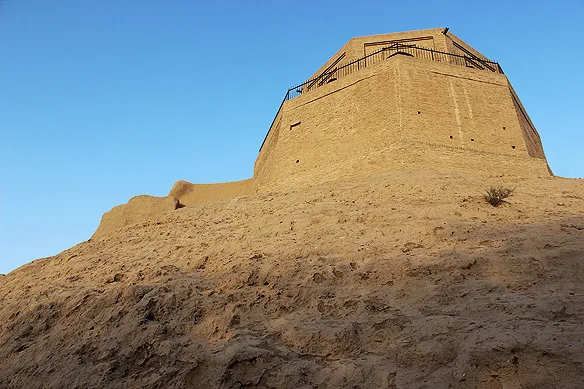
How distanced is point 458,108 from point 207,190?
10.6 metres

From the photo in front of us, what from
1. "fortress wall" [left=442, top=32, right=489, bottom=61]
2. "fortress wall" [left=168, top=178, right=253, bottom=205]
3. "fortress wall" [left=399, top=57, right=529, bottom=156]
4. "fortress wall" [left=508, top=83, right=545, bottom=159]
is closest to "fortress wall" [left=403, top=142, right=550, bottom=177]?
"fortress wall" [left=399, top=57, right=529, bottom=156]

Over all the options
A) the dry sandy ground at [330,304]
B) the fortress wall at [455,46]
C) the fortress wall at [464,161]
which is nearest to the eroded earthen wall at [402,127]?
the fortress wall at [464,161]

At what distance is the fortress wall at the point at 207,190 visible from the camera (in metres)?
19.5

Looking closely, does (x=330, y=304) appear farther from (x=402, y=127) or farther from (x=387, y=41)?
(x=387, y=41)

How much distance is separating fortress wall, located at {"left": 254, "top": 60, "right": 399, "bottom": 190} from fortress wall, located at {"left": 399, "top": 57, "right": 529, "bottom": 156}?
54 centimetres

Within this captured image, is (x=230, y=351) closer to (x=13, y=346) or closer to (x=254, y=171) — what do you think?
(x=13, y=346)

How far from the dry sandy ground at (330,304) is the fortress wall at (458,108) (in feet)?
18.0

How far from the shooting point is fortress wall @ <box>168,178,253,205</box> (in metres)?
19.5

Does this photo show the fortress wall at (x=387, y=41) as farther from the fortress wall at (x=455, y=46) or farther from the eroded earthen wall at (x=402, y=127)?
the eroded earthen wall at (x=402, y=127)

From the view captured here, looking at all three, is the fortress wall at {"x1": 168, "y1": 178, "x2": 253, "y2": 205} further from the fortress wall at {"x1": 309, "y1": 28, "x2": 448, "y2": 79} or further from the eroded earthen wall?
the fortress wall at {"x1": 309, "y1": 28, "x2": 448, "y2": 79}

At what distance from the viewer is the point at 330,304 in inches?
192

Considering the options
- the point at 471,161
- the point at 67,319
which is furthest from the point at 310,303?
the point at 471,161

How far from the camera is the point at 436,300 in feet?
15.1

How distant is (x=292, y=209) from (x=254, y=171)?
37.7 ft
